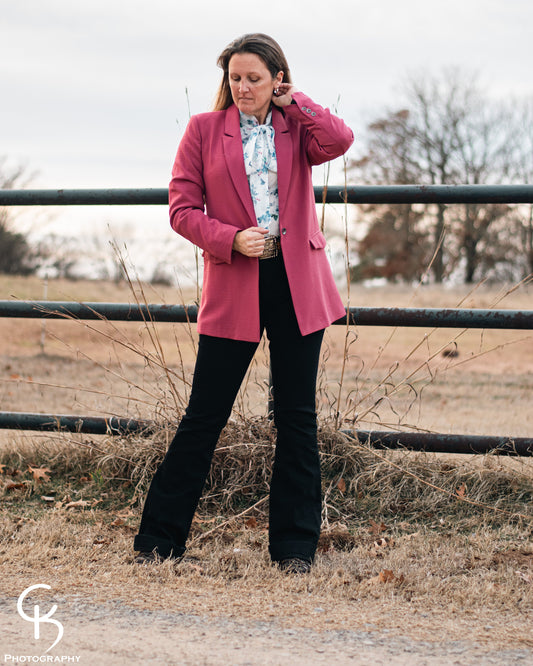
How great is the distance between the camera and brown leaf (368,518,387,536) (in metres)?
2.81

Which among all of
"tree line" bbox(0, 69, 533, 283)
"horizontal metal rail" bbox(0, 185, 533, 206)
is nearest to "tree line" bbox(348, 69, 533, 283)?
"tree line" bbox(0, 69, 533, 283)

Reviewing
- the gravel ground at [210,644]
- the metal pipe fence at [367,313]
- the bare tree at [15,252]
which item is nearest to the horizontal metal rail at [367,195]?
the metal pipe fence at [367,313]

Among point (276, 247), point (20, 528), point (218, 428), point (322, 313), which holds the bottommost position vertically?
point (20, 528)

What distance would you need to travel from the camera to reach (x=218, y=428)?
2.58 metres

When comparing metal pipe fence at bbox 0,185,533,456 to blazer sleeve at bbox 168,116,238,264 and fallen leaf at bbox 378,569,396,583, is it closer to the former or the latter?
blazer sleeve at bbox 168,116,238,264

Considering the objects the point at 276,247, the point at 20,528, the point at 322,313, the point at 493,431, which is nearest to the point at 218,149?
the point at 276,247

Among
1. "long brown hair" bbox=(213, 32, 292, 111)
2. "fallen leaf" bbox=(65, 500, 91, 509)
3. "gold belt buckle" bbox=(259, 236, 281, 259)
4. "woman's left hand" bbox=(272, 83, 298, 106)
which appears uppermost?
"long brown hair" bbox=(213, 32, 292, 111)

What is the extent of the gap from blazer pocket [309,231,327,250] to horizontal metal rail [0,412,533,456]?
0.98 m

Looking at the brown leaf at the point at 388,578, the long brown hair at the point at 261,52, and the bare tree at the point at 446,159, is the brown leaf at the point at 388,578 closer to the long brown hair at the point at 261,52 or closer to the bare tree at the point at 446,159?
the long brown hair at the point at 261,52

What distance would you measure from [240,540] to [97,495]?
0.78 m

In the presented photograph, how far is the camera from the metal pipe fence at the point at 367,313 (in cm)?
312

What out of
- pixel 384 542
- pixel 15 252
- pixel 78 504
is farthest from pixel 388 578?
pixel 15 252

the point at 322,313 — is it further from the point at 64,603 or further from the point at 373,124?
the point at 373,124

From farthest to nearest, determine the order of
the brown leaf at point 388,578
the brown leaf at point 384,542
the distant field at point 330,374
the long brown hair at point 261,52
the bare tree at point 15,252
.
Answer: the bare tree at point 15,252 → the distant field at point 330,374 → the brown leaf at point 384,542 → the long brown hair at point 261,52 → the brown leaf at point 388,578
